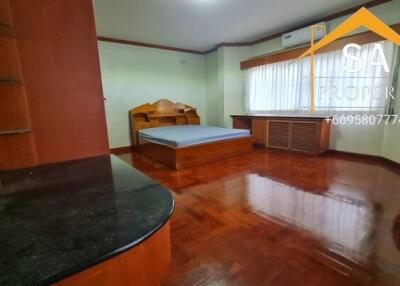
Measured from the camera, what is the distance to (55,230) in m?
0.53

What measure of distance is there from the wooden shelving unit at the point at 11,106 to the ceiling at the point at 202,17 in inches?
95.5

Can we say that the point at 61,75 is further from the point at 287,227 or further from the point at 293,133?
the point at 293,133

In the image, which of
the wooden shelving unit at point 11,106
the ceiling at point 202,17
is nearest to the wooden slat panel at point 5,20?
the wooden shelving unit at point 11,106

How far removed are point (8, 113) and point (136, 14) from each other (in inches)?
119

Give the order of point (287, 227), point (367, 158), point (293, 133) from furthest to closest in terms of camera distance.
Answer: point (293, 133) → point (367, 158) → point (287, 227)

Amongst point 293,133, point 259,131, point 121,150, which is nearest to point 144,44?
point 121,150

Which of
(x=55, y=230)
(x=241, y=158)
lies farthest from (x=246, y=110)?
(x=55, y=230)

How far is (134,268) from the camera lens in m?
0.48

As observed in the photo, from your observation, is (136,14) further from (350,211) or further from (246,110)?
(350,211)

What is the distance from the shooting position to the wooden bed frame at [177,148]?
338cm

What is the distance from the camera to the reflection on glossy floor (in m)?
1.25

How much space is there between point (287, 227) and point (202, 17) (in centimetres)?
344

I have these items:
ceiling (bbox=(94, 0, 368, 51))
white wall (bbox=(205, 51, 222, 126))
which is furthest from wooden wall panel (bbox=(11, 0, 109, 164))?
white wall (bbox=(205, 51, 222, 126))
